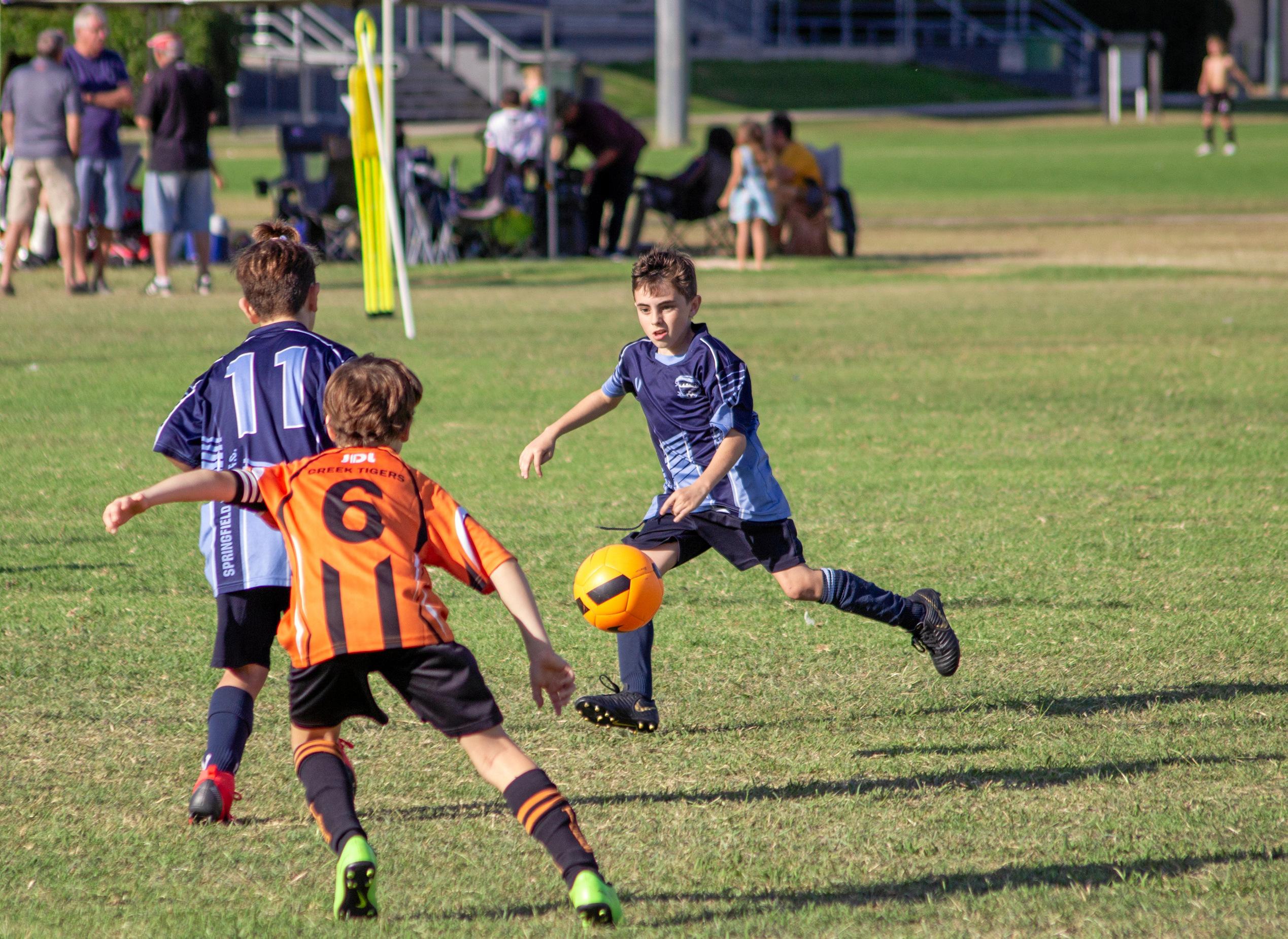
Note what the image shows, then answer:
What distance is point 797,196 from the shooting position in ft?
67.2

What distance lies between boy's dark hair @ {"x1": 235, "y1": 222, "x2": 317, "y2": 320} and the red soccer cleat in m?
1.19

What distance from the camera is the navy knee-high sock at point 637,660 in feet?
15.5

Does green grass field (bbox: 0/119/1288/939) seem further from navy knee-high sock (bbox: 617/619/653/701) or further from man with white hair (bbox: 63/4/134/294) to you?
man with white hair (bbox: 63/4/134/294)

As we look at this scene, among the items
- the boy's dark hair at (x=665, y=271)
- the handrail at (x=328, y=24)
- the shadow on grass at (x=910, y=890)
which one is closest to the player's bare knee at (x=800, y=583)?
the boy's dark hair at (x=665, y=271)

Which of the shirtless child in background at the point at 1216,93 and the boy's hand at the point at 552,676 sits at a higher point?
the shirtless child in background at the point at 1216,93

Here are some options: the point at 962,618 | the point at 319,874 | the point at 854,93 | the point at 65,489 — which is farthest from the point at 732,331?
the point at 854,93

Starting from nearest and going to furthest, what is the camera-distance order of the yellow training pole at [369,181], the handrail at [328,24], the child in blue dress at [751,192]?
the yellow training pole at [369,181] < the child in blue dress at [751,192] < the handrail at [328,24]

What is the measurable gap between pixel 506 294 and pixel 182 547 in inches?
389

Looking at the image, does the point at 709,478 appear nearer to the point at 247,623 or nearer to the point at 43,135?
the point at 247,623

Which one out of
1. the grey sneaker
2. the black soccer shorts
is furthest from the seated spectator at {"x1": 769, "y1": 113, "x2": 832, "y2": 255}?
the black soccer shorts

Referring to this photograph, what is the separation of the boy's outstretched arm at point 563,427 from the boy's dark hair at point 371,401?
1148 mm

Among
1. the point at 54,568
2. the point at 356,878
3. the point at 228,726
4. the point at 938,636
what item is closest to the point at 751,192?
the point at 54,568

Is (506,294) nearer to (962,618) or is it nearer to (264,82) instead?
(962,618)

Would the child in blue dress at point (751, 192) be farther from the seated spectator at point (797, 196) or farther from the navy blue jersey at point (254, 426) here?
the navy blue jersey at point (254, 426)
